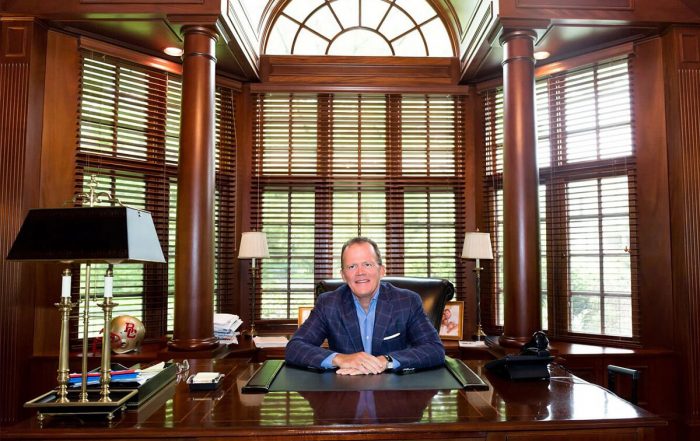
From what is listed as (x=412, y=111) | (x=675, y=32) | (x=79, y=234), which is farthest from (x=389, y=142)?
(x=79, y=234)

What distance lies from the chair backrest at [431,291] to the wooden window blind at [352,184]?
1.37 meters

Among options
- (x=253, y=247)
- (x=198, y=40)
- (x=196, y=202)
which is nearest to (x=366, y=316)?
(x=196, y=202)

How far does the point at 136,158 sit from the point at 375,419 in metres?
3.23

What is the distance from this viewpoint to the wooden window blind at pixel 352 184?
185 inches

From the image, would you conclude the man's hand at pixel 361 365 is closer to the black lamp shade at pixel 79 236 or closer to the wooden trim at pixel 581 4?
the black lamp shade at pixel 79 236

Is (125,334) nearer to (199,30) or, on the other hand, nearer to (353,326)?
(353,326)

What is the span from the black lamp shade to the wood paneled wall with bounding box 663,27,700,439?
11.3 feet

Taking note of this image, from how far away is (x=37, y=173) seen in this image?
3.56m

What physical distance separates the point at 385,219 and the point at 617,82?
2096mm

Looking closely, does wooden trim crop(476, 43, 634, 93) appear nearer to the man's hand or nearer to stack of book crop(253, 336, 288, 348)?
stack of book crop(253, 336, 288, 348)

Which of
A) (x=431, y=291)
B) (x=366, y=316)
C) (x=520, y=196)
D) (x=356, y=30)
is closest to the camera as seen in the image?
(x=366, y=316)

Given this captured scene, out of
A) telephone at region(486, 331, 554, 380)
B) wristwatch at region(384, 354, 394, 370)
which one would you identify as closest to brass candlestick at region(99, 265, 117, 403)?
wristwatch at region(384, 354, 394, 370)

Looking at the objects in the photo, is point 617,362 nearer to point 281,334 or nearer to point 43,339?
point 281,334

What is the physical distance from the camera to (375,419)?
1544 mm
